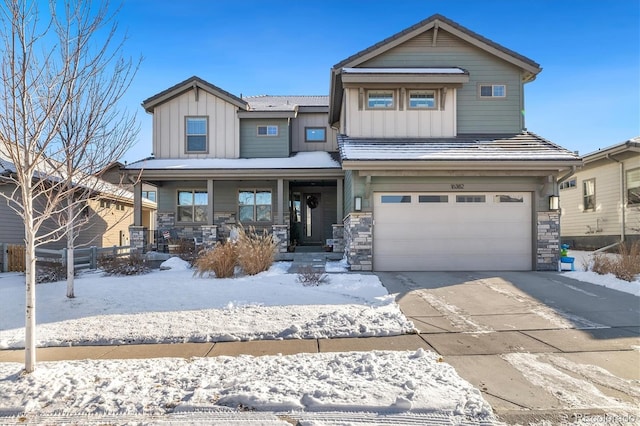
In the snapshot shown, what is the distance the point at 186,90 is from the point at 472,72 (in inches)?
418

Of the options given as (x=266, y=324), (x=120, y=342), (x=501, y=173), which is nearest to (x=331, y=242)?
(x=501, y=173)

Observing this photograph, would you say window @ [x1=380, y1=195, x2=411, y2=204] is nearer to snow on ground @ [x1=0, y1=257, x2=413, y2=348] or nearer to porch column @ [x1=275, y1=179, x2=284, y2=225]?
snow on ground @ [x1=0, y1=257, x2=413, y2=348]

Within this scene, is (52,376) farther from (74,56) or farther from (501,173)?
(501,173)

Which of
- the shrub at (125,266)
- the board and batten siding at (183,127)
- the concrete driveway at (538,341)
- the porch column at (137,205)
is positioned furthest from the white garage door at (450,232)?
the porch column at (137,205)

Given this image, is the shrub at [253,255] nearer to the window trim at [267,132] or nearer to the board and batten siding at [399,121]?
the board and batten siding at [399,121]

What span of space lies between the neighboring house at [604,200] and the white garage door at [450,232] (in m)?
3.12

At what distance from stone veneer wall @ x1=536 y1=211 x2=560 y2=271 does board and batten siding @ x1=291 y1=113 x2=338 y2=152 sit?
28.8 feet

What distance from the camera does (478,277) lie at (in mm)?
8758

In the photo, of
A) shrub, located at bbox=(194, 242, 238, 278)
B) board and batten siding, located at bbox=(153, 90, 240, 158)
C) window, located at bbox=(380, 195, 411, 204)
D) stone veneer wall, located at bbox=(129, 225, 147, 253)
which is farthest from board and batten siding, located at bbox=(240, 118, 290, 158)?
shrub, located at bbox=(194, 242, 238, 278)

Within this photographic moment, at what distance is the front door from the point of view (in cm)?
1531

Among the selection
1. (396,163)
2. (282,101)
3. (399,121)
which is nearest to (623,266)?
(396,163)

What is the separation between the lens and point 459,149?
10.3 metres

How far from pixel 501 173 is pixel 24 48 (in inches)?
406

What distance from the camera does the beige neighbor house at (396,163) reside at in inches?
389
